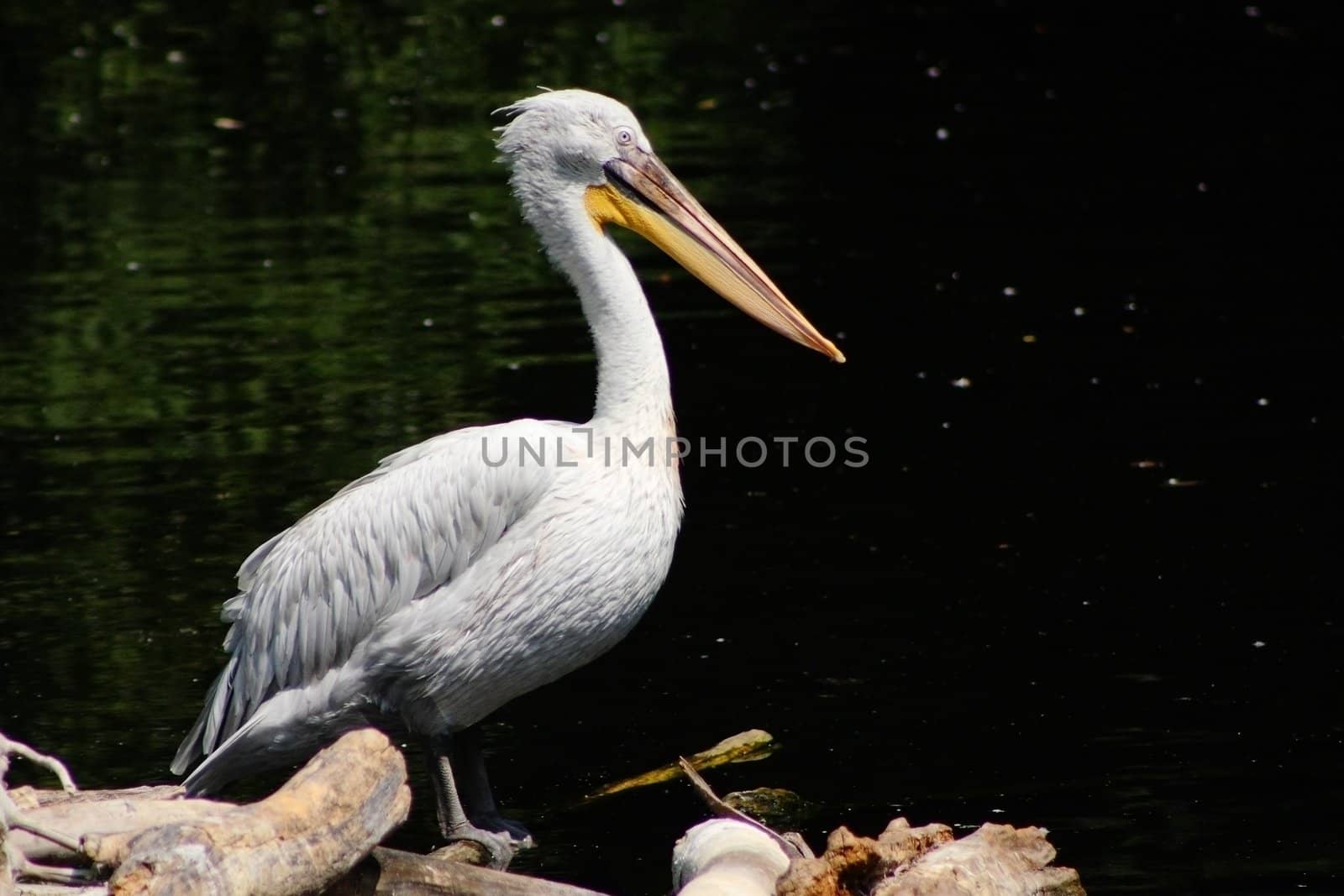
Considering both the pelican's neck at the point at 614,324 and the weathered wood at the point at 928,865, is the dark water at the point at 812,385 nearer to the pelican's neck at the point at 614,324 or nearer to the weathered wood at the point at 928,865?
the weathered wood at the point at 928,865

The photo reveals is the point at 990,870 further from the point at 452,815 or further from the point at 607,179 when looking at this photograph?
the point at 607,179

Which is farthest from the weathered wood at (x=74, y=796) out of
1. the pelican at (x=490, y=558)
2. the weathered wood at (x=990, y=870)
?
the weathered wood at (x=990, y=870)

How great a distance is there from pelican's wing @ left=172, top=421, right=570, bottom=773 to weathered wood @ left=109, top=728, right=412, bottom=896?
122cm

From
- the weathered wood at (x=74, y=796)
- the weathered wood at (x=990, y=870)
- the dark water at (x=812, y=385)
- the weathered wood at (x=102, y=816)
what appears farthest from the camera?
the dark water at (x=812, y=385)

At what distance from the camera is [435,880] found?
4.34 m

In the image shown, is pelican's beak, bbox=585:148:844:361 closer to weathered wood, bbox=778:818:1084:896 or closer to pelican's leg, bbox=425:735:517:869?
pelican's leg, bbox=425:735:517:869

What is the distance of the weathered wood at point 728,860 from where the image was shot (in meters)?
4.14

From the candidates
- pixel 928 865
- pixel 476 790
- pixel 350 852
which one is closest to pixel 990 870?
pixel 928 865

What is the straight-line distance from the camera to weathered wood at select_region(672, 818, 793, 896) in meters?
4.14

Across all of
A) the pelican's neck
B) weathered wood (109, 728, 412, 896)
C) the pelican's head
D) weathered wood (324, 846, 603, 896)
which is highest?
the pelican's head

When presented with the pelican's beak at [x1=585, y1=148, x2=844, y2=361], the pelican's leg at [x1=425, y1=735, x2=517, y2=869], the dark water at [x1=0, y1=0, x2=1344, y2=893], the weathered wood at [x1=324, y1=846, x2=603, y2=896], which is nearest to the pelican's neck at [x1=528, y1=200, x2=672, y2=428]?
the pelican's beak at [x1=585, y1=148, x2=844, y2=361]

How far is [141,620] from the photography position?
7.13m

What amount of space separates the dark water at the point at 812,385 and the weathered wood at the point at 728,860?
0.77 meters

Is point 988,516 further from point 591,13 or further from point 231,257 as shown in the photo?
point 591,13
